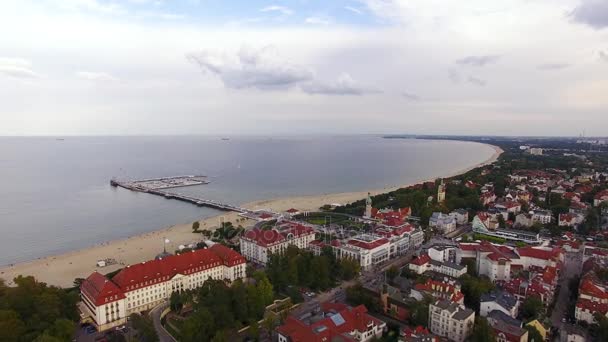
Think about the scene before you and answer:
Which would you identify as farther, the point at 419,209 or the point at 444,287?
the point at 419,209

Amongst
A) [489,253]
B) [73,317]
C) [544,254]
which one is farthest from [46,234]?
[544,254]

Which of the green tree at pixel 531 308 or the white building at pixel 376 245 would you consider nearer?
the green tree at pixel 531 308

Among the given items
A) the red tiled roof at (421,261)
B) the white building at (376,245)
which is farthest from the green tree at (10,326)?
the red tiled roof at (421,261)

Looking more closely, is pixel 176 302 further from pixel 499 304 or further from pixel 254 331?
pixel 499 304

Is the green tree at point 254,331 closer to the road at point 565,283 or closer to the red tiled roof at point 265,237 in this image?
the red tiled roof at point 265,237

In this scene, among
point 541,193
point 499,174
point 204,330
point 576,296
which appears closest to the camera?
point 204,330

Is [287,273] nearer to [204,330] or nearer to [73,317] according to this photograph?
[204,330]

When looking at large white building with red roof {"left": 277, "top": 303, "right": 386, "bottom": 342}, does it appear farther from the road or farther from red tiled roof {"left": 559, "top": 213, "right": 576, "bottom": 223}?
red tiled roof {"left": 559, "top": 213, "right": 576, "bottom": 223}
